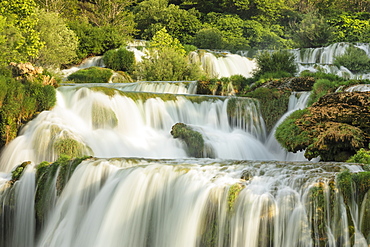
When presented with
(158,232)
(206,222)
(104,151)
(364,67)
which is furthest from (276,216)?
(364,67)

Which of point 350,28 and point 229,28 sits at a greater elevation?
point 229,28

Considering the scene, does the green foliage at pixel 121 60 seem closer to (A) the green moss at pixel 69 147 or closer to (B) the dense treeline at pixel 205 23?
(B) the dense treeline at pixel 205 23

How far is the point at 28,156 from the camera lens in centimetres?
1309

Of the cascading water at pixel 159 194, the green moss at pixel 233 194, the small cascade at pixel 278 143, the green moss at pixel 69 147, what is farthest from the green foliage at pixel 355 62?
the green moss at pixel 233 194

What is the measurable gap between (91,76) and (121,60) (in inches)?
163

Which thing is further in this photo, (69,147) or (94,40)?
(94,40)

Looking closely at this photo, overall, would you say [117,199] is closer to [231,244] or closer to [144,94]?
[231,244]

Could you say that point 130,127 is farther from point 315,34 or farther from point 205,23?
point 205,23

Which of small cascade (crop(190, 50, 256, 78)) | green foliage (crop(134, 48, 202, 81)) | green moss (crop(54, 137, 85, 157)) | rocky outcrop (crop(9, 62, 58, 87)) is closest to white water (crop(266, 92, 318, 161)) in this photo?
green moss (crop(54, 137, 85, 157))

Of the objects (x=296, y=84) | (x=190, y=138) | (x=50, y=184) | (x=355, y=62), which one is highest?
(x=355, y=62)

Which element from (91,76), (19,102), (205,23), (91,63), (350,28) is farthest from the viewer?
(205,23)

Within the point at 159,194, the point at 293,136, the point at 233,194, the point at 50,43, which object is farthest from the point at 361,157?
the point at 50,43

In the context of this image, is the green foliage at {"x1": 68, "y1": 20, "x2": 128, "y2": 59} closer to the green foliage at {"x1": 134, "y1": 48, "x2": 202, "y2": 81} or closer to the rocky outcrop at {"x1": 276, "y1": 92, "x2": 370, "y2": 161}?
the green foliage at {"x1": 134, "y1": 48, "x2": 202, "y2": 81}

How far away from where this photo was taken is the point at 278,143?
14.7 meters
